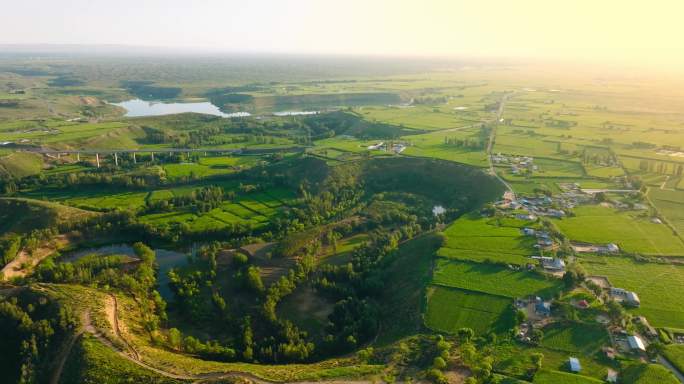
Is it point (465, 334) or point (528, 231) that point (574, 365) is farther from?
point (528, 231)

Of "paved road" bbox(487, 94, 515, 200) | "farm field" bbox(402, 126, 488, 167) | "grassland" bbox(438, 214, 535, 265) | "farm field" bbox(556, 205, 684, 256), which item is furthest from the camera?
"farm field" bbox(402, 126, 488, 167)

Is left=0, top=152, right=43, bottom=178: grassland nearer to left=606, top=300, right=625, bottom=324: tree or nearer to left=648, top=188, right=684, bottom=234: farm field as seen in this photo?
left=606, top=300, right=625, bottom=324: tree

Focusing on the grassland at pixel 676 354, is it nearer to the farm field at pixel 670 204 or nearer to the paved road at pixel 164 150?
the farm field at pixel 670 204

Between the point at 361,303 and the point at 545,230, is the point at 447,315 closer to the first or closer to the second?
the point at 361,303

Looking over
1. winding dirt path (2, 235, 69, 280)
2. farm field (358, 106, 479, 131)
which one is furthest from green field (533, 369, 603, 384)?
farm field (358, 106, 479, 131)

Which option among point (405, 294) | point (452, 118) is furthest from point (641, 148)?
point (405, 294)

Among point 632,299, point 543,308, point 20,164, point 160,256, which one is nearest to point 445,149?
point 632,299
